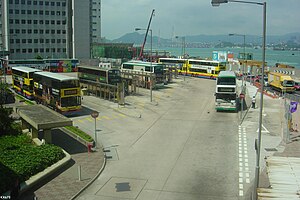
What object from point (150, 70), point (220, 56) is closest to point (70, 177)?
point (150, 70)

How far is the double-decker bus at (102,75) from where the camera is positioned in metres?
46.0

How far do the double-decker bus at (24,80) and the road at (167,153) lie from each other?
7842 mm

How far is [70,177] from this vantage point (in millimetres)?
18562

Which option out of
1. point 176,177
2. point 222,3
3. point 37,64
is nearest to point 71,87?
point 176,177

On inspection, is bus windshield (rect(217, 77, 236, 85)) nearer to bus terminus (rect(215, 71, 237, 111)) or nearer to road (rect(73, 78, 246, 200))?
bus terminus (rect(215, 71, 237, 111))

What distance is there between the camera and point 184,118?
3472 cm

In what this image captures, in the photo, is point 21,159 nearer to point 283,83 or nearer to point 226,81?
point 226,81

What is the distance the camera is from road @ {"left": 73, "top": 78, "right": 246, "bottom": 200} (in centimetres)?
1722

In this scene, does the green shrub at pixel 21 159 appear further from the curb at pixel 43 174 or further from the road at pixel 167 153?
the road at pixel 167 153

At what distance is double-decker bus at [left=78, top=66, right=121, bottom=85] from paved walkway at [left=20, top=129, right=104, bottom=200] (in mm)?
21885

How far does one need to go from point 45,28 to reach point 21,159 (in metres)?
81.9

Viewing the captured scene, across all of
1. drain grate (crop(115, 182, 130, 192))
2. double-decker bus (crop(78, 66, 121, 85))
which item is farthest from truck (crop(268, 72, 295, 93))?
drain grate (crop(115, 182, 130, 192))

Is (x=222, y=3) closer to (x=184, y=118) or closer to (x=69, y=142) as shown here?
(x=69, y=142)

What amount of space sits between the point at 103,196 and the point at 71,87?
18905mm
